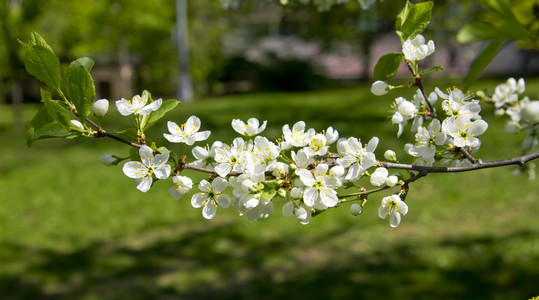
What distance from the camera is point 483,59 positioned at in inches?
44.1

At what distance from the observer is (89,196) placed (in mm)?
7027

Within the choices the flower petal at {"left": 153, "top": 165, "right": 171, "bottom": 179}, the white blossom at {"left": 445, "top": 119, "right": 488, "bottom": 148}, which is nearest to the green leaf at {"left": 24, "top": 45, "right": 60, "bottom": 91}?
the flower petal at {"left": 153, "top": 165, "right": 171, "bottom": 179}

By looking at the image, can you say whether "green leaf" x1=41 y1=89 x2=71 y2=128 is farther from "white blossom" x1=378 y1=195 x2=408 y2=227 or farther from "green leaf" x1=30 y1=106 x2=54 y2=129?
"white blossom" x1=378 y1=195 x2=408 y2=227

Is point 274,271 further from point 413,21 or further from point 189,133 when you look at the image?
point 413,21

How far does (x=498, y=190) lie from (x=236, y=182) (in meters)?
6.21

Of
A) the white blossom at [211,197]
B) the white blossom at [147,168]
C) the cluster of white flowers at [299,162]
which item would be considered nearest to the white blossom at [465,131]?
the cluster of white flowers at [299,162]

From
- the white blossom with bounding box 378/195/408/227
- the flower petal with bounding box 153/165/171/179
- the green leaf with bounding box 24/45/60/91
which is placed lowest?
the white blossom with bounding box 378/195/408/227

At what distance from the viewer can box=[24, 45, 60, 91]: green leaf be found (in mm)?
921

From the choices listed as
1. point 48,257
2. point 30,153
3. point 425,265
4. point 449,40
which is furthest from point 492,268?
point 449,40

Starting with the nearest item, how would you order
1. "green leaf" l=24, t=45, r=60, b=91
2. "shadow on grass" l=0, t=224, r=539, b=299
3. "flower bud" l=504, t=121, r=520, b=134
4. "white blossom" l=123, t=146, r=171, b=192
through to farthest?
"green leaf" l=24, t=45, r=60, b=91
"white blossom" l=123, t=146, r=171, b=192
"flower bud" l=504, t=121, r=520, b=134
"shadow on grass" l=0, t=224, r=539, b=299

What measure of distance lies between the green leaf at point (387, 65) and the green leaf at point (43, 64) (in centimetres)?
64

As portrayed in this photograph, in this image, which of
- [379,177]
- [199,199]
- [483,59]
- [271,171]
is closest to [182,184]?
[199,199]

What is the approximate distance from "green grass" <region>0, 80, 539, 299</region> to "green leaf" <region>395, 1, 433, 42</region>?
316cm

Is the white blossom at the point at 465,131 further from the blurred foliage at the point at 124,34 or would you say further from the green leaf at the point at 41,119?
the blurred foliage at the point at 124,34
